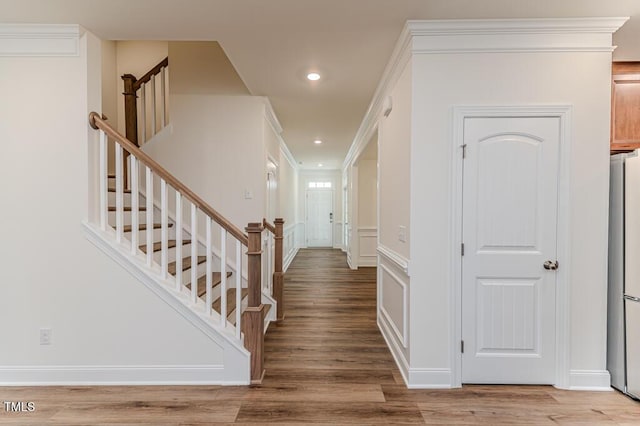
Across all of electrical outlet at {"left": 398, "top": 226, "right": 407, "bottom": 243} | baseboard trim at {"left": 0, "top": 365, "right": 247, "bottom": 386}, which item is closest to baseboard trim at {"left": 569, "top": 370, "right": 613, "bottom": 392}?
electrical outlet at {"left": 398, "top": 226, "right": 407, "bottom": 243}

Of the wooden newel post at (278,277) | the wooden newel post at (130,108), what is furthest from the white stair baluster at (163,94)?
the wooden newel post at (278,277)

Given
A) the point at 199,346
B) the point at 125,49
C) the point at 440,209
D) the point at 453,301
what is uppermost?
the point at 125,49

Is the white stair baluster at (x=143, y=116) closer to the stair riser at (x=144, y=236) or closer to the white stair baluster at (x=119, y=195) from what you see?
the stair riser at (x=144, y=236)

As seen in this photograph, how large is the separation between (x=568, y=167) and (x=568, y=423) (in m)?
1.62

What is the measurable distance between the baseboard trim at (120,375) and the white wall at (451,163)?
149 cm

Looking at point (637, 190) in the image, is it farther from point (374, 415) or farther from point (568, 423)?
point (374, 415)

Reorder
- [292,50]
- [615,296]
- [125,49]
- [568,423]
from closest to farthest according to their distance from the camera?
[568,423], [615,296], [292,50], [125,49]

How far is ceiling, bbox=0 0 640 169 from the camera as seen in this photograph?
2.04m

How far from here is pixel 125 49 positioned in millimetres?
4188

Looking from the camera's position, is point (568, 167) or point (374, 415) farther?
point (568, 167)

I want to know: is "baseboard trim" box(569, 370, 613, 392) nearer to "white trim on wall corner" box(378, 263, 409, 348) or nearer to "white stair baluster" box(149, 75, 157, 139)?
"white trim on wall corner" box(378, 263, 409, 348)

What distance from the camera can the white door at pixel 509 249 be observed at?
2.27 metres

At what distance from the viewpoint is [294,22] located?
2.22 meters

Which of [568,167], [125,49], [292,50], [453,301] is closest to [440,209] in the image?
[453,301]
